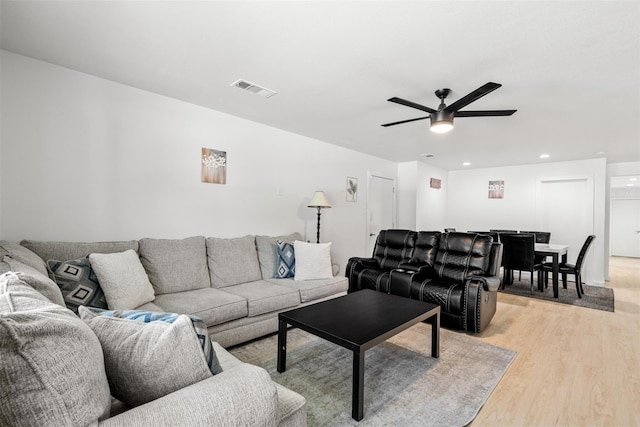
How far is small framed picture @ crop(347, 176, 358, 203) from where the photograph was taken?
5375 mm

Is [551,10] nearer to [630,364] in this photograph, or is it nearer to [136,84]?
[630,364]

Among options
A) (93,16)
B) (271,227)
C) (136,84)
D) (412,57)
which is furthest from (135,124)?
(412,57)

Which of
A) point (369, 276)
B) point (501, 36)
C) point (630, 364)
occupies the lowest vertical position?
point (630, 364)

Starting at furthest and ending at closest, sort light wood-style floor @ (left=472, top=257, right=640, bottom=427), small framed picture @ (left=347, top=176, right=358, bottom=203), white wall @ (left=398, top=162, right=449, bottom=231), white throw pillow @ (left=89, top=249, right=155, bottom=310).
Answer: white wall @ (left=398, top=162, right=449, bottom=231)
small framed picture @ (left=347, top=176, right=358, bottom=203)
white throw pillow @ (left=89, top=249, right=155, bottom=310)
light wood-style floor @ (left=472, top=257, right=640, bottom=427)

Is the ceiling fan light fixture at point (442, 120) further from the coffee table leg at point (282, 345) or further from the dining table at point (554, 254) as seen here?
the dining table at point (554, 254)

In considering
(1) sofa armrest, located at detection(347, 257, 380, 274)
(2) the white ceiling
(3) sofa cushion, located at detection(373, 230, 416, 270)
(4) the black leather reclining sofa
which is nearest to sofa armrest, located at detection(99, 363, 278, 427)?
(2) the white ceiling

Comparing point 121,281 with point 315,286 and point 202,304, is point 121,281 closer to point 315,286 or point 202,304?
point 202,304

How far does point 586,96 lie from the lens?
2865mm

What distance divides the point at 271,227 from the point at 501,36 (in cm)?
313

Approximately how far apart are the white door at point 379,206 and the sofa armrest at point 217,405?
195 inches

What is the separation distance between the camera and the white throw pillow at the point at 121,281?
211cm

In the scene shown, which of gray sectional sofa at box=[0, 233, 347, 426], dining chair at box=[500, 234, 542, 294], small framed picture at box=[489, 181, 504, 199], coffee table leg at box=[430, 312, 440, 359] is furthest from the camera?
small framed picture at box=[489, 181, 504, 199]

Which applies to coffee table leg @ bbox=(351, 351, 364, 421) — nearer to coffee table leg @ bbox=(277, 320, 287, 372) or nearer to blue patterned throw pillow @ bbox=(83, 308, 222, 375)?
coffee table leg @ bbox=(277, 320, 287, 372)

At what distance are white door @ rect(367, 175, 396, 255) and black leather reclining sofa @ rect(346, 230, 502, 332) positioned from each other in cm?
164
